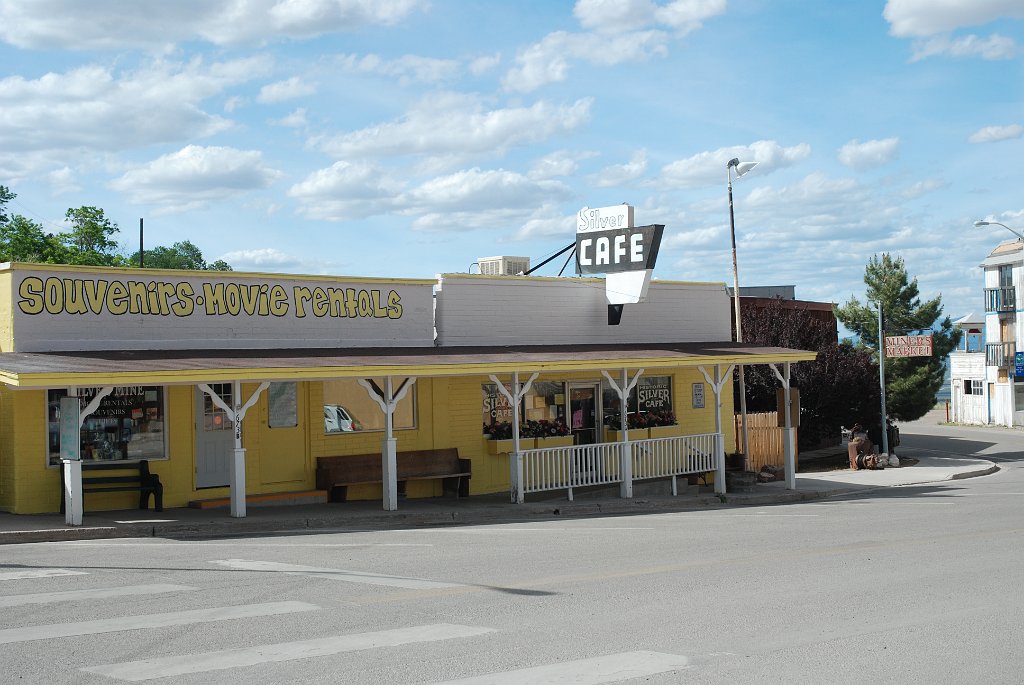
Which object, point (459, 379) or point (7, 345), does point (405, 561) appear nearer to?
point (7, 345)

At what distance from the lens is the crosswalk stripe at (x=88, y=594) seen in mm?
10188

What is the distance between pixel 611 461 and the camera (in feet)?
76.8

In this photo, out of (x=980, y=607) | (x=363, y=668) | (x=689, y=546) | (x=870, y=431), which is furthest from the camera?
(x=870, y=431)

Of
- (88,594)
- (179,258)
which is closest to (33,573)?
(88,594)

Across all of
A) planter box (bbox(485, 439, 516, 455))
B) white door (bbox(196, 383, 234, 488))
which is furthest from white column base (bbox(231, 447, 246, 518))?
planter box (bbox(485, 439, 516, 455))

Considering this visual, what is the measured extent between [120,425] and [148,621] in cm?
1018

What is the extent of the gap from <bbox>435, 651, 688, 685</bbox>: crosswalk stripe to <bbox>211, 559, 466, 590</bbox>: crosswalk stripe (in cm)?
342

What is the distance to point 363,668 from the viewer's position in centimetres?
771

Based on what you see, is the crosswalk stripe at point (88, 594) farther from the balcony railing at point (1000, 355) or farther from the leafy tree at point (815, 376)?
the balcony railing at point (1000, 355)

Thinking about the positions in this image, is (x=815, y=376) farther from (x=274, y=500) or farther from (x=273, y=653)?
(x=273, y=653)

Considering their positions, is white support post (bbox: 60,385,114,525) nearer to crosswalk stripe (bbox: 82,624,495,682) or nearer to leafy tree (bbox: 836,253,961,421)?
crosswalk stripe (bbox: 82,624,495,682)

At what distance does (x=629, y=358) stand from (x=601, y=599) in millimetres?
12407

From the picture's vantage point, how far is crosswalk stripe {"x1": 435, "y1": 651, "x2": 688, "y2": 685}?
290 inches

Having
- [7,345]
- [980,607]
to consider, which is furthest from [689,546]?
[7,345]
